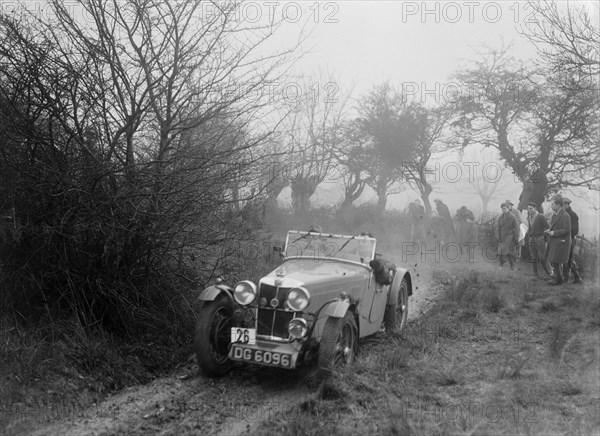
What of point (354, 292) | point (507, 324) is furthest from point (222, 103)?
point (507, 324)

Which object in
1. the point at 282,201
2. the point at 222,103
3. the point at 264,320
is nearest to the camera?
the point at 264,320

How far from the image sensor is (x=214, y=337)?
6.38 m

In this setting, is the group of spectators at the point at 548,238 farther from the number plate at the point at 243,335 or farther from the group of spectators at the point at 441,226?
the number plate at the point at 243,335

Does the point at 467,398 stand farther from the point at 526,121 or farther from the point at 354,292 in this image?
the point at 526,121

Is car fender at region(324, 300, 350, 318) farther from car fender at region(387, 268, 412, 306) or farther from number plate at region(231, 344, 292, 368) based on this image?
car fender at region(387, 268, 412, 306)

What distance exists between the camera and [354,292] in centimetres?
704

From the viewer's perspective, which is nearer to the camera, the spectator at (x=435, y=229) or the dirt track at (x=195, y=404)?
the dirt track at (x=195, y=404)

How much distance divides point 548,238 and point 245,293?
327 inches

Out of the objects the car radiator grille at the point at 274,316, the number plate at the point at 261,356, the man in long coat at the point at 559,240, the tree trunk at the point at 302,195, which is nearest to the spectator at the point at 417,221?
the tree trunk at the point at 302,195

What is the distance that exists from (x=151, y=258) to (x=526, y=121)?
1432cm

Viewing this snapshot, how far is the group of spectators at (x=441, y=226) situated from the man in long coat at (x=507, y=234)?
102 inches

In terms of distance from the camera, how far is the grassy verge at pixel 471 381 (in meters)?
4.56

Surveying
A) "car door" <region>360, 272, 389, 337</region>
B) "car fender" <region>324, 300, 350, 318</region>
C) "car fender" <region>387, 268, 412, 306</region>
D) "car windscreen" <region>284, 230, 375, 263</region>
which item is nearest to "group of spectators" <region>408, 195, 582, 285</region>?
"car fender" <region>387, 268, 412, 306</region>

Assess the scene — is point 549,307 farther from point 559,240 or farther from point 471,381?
point 471,381
